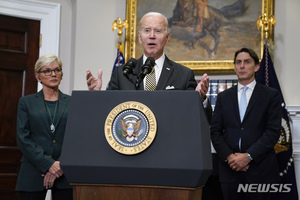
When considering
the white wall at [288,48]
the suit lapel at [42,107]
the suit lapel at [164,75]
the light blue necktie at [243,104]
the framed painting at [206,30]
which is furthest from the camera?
the framed painting at [206,30]

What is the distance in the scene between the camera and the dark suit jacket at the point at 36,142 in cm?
303

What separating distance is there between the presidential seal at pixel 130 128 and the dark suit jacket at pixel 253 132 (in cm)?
194

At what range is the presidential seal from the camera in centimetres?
186

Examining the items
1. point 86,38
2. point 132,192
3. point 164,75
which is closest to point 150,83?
point 164,75

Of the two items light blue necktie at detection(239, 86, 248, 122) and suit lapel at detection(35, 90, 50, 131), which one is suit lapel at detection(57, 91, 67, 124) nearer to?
suit lapel at detection(35, 90, 50, 131)

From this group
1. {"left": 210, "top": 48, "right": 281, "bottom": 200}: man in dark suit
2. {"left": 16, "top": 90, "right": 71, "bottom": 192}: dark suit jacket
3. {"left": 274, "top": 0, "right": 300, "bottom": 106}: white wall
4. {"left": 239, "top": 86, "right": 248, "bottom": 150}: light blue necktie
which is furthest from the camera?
{"left": 274, "top": 0, "right": 300, "bottom": 106}: white wall

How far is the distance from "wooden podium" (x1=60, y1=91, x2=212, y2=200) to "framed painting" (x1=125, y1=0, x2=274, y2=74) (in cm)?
363

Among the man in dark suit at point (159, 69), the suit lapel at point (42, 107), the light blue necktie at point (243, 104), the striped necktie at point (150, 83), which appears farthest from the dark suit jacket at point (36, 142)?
the light blue necktie at point (243, 104)

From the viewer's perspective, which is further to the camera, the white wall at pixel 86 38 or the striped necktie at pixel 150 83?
the white wall at pixel 86 38

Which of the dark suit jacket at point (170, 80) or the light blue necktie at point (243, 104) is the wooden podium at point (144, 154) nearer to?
the dark suit jacket at point (170, 80)

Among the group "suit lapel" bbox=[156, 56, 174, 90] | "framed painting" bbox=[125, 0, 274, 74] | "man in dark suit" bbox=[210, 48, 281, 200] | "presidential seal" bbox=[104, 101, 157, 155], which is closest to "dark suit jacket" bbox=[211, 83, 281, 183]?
"man in dark suit" bbox=[210, 48, 281, 200]

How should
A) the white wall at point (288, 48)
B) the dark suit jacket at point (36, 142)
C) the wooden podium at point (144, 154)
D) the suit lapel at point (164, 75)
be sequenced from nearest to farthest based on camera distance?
the wooden podium at point (144, 154)
the suit lapel at point (164, 75)
the dark suit jacket at point (36, 142)
the white wall at point (288, 48)

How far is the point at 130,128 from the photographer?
188 centimetres

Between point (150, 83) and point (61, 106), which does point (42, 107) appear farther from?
point (150, 83)
